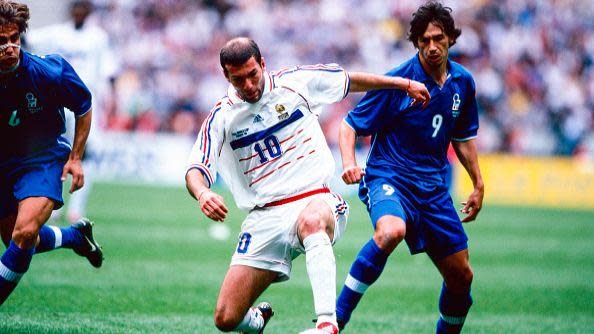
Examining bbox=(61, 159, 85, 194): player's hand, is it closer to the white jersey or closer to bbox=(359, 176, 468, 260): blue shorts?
the white jersey

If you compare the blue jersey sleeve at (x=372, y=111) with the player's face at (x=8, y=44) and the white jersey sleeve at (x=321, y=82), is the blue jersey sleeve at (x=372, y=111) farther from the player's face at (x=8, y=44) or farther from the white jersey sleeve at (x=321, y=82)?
the player's face at (x=8, y=44)

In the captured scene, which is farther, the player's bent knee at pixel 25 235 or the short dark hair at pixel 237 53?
the player's bent knee at pixel 25 235

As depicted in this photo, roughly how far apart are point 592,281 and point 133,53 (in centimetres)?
1592

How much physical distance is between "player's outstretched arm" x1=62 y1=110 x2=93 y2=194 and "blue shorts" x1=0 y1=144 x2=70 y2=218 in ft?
0.32

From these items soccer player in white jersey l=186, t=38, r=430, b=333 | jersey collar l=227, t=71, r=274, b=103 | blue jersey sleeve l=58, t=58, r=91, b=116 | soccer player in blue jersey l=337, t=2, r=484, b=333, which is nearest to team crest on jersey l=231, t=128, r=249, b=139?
soccer player in white jersey l=186, t=38, r=430, b=333

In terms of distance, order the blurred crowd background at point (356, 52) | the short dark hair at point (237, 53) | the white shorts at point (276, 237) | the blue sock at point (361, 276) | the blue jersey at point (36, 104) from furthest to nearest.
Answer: the blurred crowd background at point (356, 52), the blue jersey at point (36, 104), the blue sock at point (361, 276), the white shorts at point (276, 237), the short dark hair at point (237, 53)

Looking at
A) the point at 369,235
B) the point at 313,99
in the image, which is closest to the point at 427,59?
the point at 313,99

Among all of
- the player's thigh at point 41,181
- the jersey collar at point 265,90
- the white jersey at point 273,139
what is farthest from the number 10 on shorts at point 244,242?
the player's thigh at point 41,181

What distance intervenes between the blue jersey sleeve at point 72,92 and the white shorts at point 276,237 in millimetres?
1678

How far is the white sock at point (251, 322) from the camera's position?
6.25 meters

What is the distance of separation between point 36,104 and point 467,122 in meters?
3.30

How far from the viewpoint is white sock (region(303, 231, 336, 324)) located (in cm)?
561

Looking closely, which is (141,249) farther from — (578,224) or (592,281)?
(578,224)

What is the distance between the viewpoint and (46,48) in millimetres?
11781
